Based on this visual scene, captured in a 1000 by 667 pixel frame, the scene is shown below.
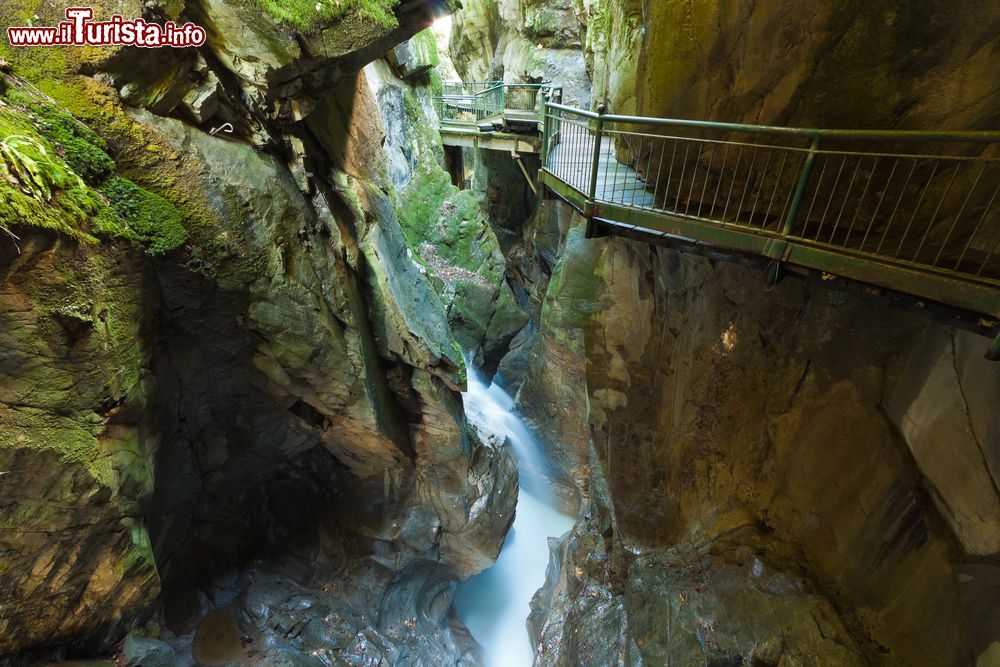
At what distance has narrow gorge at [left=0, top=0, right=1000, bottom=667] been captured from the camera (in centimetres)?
435

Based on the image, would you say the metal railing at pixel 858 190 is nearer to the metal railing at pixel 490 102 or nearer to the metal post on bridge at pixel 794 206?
the metal post on bridge at pixel 794 206

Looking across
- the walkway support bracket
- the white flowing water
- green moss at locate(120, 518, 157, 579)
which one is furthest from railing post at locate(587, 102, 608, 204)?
the white flowing water

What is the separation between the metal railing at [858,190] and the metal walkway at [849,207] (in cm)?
1

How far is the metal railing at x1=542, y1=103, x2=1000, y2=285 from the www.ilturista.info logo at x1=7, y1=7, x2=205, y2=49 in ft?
17.1

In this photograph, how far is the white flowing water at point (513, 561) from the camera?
12984mm

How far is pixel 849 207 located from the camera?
5062 mm

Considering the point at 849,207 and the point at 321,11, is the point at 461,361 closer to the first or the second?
the point at 321,11

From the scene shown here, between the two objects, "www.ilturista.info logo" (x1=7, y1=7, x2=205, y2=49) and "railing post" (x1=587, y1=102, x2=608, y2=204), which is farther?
"railing post" (x1=587, y1=102, x2=608, y2=204)

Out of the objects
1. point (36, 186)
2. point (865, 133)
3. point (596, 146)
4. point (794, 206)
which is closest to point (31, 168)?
point (36, 186)

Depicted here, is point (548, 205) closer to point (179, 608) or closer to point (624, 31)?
point (624, 31)

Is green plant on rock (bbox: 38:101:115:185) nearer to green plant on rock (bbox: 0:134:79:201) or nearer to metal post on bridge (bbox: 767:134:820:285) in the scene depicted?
green plant on rock (bbox: 0:134:79:201)

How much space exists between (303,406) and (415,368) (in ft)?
7.21

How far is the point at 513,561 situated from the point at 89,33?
14.8 meters

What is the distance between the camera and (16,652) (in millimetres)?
5023
